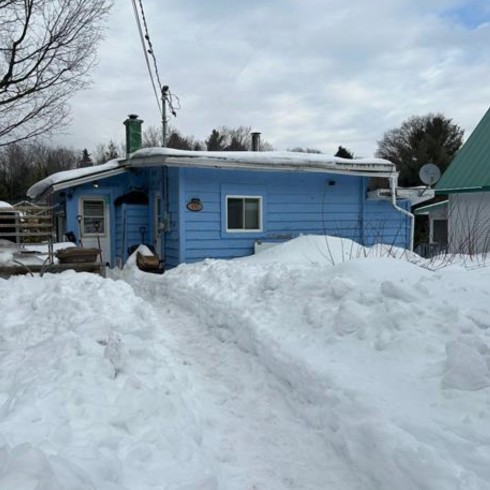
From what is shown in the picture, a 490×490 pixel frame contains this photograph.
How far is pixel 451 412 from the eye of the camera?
3.44 metres

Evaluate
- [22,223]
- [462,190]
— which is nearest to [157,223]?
[22,223]

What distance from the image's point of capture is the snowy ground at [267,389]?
9.48 feet

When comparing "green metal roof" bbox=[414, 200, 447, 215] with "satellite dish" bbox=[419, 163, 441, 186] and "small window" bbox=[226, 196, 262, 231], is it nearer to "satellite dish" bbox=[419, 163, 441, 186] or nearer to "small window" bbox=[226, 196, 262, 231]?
"satellite dish" bbox=[419, 163, 441, 186]

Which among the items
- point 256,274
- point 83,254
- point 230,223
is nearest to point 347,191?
point 230,223

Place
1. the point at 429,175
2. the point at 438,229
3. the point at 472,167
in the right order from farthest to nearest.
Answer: the point at 438,229 → the point at 472,167 → the point at 429,175

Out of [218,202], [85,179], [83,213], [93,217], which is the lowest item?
[93,217]

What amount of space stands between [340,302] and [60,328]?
3377mm

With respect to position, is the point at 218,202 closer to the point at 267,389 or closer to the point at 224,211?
the point at 224,211

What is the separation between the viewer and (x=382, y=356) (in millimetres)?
4566

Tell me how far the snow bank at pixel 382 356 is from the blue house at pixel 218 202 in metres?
4.60

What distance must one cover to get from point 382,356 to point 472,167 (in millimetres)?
13766

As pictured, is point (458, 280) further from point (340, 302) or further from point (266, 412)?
→ point (266, 412)

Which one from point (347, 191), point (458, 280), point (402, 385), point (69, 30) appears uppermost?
point (69, 30)

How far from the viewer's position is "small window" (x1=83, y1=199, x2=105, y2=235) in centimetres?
1408
